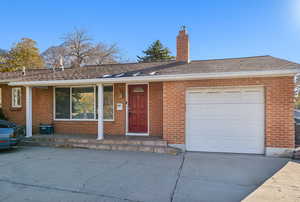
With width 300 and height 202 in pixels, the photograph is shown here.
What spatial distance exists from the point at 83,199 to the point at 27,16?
1541cm

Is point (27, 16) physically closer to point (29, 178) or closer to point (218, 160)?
point (29, 178)

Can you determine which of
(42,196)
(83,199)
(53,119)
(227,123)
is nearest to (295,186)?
(227,123)

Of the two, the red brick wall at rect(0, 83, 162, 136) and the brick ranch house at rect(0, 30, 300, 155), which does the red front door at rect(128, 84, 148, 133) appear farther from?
the red brick wall at rect(0, 83, 162, 136)

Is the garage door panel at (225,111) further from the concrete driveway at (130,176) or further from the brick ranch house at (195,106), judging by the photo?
the concrete driveway at (130,176)

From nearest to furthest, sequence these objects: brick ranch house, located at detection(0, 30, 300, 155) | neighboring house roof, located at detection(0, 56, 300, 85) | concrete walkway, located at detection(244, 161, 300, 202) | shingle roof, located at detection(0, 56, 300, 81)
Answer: concrete walkway, located at detection(244, 161, 300, 202) < brick ranch house, located at detection(0, 30, 300, 155) < neighboring house roof, located at detection(0, 56, 300, 85) < shingle roof, located at detection(0, 56, 300, 81)

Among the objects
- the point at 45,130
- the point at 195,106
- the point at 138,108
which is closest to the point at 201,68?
the point at 195,106

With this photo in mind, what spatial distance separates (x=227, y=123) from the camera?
588 cm

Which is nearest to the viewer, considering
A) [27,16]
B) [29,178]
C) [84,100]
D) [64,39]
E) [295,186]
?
[295,186]

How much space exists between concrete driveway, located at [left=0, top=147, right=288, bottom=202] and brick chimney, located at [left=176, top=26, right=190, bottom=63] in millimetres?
4426

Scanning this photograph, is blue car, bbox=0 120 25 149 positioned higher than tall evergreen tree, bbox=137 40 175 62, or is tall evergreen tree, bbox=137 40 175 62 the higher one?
tall evergreen tree, bbox=137 40 175 62

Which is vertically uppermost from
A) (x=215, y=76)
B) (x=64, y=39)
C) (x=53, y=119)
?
(x=64, y=39)

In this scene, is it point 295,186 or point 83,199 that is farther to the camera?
point 295,186

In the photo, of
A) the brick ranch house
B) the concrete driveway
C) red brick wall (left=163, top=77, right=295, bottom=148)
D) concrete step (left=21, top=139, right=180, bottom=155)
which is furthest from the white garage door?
concrete step (left=21, top=139, right=180, bottom=155)

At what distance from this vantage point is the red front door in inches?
291
